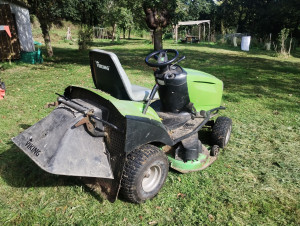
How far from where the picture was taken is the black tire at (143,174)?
232 centimetres

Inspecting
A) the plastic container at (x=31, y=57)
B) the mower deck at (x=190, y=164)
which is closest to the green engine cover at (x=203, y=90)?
the mower deck at (x=190, y=164)

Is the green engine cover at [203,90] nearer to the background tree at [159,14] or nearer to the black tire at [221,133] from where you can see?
the black tire at [221,133]

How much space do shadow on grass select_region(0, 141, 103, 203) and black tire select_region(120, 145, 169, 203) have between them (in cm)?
41

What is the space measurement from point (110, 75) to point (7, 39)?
1001cm

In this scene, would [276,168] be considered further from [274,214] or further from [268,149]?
[274,214]

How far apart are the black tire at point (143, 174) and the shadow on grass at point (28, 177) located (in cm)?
41

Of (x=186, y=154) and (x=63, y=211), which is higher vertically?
(x=186, y=154)

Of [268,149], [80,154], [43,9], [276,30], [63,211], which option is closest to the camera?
[80,154]

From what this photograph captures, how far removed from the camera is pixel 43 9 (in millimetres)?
10812

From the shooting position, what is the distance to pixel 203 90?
347 cm

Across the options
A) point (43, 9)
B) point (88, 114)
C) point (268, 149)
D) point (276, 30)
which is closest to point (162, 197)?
point (88, 114)

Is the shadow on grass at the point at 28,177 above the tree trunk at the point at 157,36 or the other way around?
the other way around

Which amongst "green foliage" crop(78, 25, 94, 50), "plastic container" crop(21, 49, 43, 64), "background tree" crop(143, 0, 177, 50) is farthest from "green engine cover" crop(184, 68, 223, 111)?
"green foliage" crop(78, 25, 94, 50)

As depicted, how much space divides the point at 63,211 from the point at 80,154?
66 centimetres
